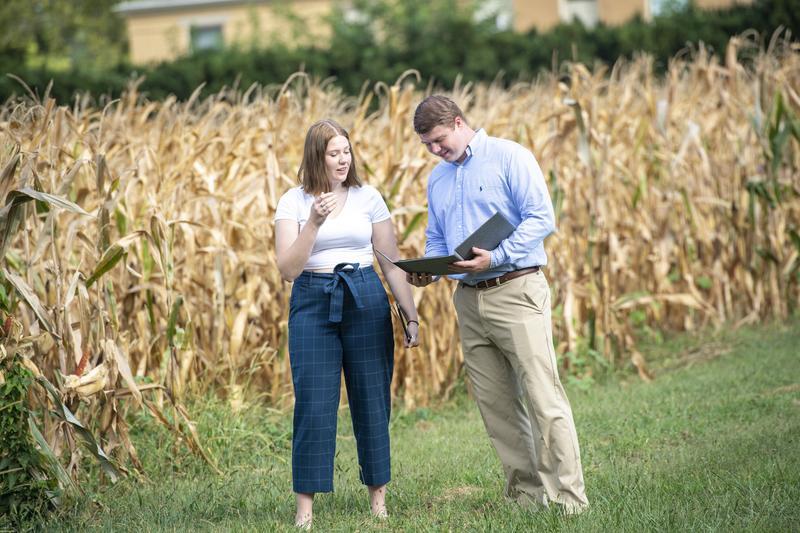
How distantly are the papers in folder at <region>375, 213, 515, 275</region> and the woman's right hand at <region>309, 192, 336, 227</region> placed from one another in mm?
444

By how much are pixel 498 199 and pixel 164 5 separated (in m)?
28.7

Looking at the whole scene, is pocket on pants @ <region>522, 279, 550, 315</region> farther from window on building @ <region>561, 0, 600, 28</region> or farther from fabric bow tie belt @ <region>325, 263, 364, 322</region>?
window on building @ <region>561, 0, 600, 28</region>

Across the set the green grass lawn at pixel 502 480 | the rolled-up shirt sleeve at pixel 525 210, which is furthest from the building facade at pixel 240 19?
the rolled-up shirt sleeve at pixel 525 210

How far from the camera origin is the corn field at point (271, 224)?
5.67m

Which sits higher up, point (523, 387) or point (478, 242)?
point (478, 242)

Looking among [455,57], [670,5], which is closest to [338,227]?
[455,57]

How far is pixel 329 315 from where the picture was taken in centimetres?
479

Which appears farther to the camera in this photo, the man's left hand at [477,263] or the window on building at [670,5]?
the window on building at [670,5]

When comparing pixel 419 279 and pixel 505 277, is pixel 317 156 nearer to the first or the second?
pixel 419 279

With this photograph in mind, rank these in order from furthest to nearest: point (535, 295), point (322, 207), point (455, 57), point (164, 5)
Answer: point (164, 5) → point (455, 57) → point (535, 295) → point (322, 207)

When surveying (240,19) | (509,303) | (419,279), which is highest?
(240,19)

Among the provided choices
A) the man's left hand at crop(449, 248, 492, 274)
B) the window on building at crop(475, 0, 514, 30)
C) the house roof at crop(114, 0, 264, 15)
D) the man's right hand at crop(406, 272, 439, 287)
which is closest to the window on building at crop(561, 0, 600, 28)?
the window on building at crop(475, 0, 514, 30)

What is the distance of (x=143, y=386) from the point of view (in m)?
5.61

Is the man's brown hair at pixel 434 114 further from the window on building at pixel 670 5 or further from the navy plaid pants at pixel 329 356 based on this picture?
the window on building at pixel 670 5
